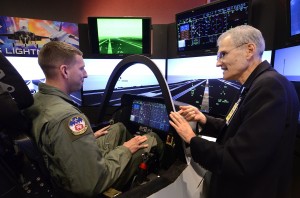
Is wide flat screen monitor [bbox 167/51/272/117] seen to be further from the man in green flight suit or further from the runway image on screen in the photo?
the man in green flight suit

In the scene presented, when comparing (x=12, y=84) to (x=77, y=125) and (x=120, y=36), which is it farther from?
(x=120, y=36)

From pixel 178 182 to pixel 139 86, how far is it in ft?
6.71

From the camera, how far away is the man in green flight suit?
112cm

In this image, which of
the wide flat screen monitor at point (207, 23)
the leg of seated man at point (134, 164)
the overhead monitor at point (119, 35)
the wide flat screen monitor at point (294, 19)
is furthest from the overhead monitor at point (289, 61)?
the overhead monitor at point (119, 35)

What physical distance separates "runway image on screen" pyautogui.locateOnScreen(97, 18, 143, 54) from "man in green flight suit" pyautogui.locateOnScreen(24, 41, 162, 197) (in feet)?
5.45

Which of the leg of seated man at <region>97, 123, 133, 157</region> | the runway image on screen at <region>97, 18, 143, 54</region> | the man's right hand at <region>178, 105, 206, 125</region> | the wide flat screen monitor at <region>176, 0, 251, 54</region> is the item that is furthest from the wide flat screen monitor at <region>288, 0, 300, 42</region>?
the runway image on screen at <region>97, 18, 143, 54</region>

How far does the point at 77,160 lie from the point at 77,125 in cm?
17

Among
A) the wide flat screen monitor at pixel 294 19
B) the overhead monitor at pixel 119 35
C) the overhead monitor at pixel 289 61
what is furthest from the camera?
the overhead monitor at pixel 119 35

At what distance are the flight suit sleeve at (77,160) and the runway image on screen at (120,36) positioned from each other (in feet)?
6.64

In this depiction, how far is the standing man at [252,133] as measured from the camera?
3.33 feet

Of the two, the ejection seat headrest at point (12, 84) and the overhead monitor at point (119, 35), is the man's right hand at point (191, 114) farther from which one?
the overhead monitor at point (119, 35)

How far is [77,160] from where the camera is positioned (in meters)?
1.11

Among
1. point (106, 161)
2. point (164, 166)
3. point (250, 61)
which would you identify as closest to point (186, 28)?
point (250, 61)

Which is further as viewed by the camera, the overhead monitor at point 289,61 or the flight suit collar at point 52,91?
the overhead monitor at point 289,61
